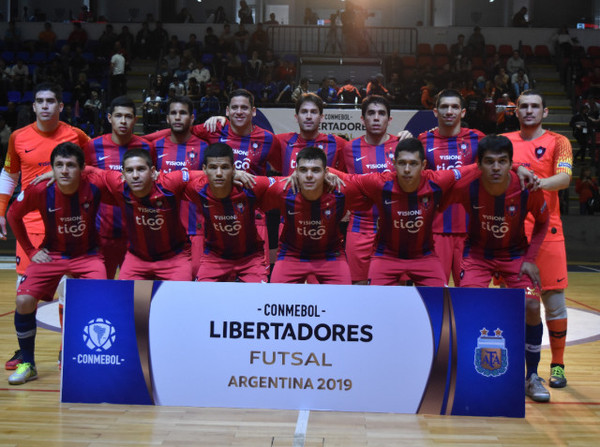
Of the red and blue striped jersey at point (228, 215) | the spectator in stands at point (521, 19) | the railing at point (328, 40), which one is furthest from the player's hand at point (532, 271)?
the spectator in stands at point (521, 19)

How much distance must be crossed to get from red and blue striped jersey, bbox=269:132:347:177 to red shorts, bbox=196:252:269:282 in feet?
3.74

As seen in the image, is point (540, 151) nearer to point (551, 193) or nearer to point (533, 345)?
point (551, 193)

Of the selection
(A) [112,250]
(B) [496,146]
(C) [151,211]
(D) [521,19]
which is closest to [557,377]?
(B) [496,146]

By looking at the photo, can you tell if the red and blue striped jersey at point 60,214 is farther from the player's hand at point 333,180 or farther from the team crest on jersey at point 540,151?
the team crest on jersey at point 540,151

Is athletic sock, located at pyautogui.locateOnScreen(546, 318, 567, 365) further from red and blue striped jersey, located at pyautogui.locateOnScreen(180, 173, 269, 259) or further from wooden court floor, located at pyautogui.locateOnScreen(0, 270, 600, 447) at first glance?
red and blue striped jersey, located at pyautogui.locateOnScreen(180, 173, 269, 259)

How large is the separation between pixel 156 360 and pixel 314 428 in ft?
3.64

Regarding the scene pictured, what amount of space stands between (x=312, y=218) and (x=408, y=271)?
82 centimetres

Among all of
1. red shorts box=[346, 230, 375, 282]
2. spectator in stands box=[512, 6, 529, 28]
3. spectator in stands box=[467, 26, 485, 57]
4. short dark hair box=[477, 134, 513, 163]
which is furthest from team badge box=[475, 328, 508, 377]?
spectator in stands box=[512, 6, 529, 28]

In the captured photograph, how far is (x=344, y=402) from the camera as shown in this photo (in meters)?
4.26

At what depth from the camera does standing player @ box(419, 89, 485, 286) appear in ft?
18.9

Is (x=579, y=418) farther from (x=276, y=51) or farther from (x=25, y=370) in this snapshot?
(x=276, y=51)

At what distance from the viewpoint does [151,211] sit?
5184 millimetres

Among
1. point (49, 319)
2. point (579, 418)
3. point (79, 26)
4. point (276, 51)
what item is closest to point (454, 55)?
point (276, 51)

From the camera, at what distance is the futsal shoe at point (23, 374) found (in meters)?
4.90
